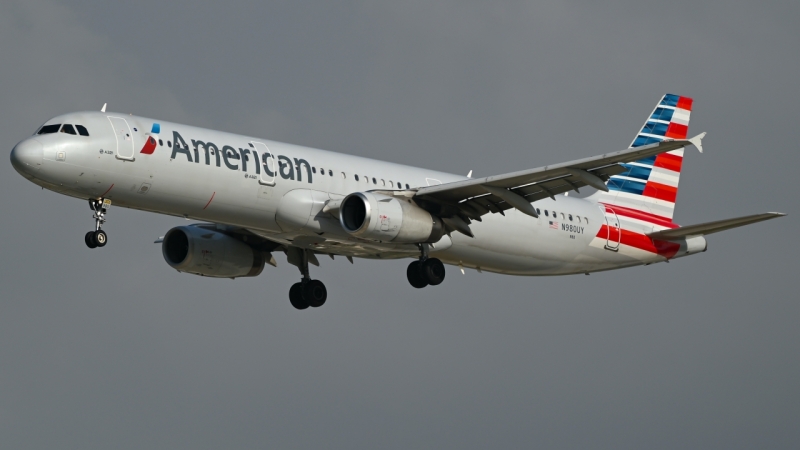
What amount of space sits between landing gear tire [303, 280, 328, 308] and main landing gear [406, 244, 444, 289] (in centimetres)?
552

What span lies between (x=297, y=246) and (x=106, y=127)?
8.48 m

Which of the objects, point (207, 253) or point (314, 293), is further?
point (314, 293)

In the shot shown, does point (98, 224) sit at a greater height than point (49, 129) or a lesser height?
lesser

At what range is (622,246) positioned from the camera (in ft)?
153

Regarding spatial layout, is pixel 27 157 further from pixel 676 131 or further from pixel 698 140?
pixel 676 131

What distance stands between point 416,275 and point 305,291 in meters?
6.02

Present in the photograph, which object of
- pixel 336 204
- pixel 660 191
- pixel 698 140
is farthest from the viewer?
pixel 660 191

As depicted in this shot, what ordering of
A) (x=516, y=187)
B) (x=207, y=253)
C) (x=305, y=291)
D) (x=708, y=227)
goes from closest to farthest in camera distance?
(x=516, y=187), (x=708, y=227), (x=207, y=253), (x=305, y=291)

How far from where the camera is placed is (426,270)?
41.0 metres

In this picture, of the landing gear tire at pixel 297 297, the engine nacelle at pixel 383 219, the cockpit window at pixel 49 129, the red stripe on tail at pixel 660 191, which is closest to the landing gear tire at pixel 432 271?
the engine nacelle at pixel 383 219

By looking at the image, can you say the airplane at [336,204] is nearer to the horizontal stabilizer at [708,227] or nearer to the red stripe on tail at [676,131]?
the horizontal stabilizer at [708,227]

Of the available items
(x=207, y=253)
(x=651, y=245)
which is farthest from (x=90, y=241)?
(x=651, y=245)

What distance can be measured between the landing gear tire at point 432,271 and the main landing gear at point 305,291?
6122 millimetres

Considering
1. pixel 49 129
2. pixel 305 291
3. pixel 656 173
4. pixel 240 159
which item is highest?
pixel 656 173
